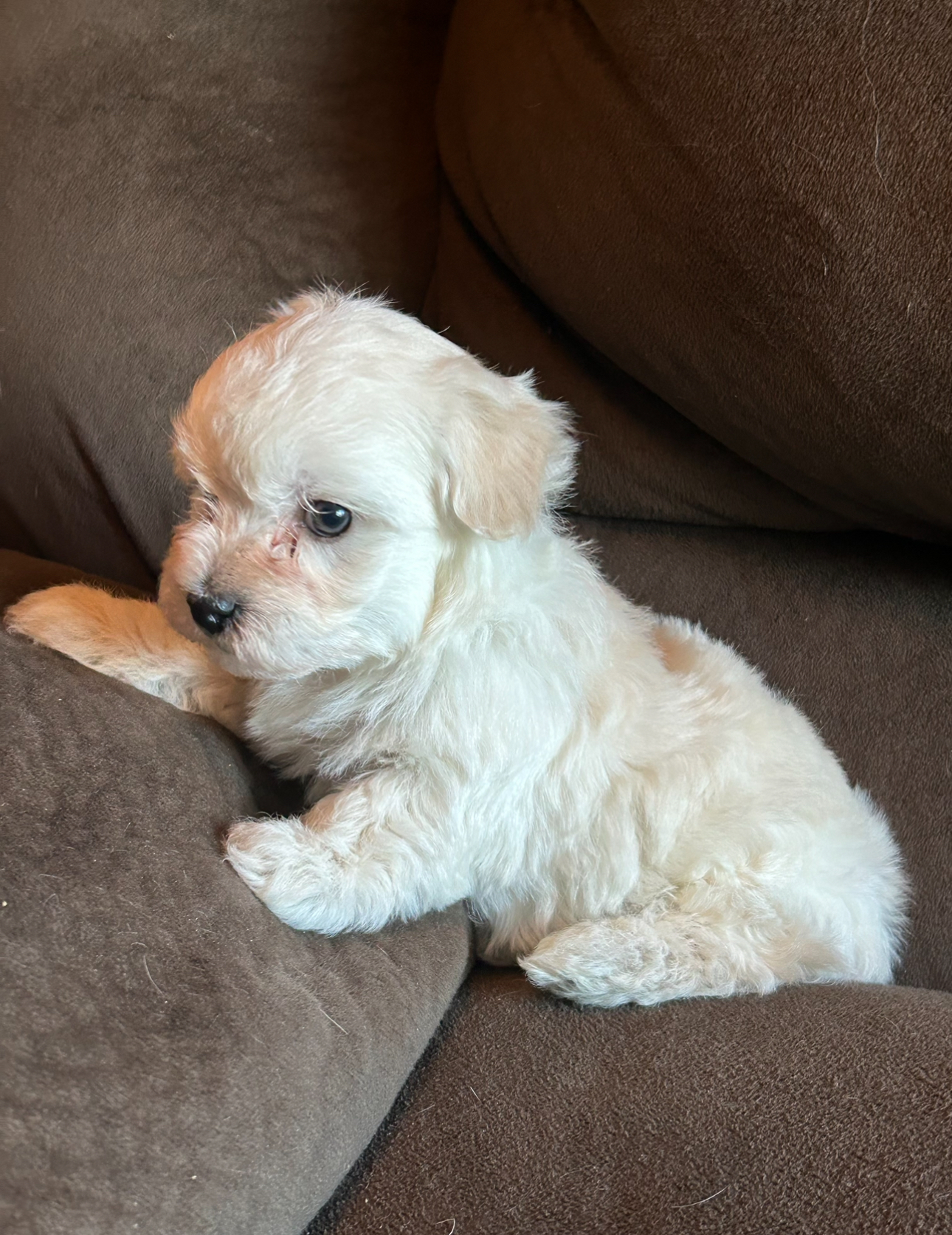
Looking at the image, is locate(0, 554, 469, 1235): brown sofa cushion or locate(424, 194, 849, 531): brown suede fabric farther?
locate(424, 194, 849, 531): brown suede fabric

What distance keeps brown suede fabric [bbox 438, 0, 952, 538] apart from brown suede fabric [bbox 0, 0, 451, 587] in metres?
0.26

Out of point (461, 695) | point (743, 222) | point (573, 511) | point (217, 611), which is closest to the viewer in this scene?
→ point (217, 611)

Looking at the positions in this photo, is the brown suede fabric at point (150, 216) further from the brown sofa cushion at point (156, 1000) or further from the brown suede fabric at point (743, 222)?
the brown sofa cushion at point (156, 1000)

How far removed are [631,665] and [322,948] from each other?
21.9 inches

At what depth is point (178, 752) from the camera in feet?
3.74

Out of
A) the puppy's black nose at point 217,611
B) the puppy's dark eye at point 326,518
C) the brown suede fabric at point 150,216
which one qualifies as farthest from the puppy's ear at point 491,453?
the brown suede fabric at point 150,216

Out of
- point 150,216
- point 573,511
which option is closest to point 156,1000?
point 573,511

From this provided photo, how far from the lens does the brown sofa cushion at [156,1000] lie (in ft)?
2.58

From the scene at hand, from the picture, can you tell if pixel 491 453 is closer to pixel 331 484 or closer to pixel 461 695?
pixel 331 484

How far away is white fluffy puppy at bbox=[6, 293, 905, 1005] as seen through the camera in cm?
102

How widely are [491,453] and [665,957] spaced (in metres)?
0.69

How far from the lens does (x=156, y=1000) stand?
90 cm

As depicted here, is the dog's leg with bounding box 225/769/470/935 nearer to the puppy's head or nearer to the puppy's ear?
the puppy's head

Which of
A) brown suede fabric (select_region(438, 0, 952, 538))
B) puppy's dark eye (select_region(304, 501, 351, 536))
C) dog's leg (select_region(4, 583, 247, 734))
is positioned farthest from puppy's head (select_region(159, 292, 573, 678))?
brown suede fabric (select_region(438, 0, 952, 538))
